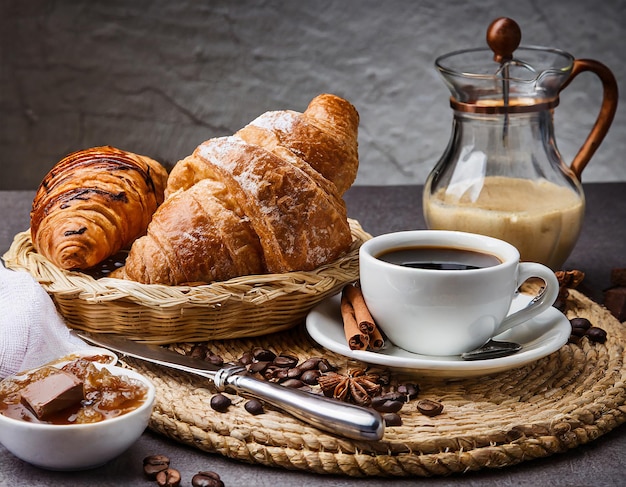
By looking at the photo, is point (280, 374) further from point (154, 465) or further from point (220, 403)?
point (154, 465)

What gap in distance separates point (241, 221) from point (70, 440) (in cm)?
59

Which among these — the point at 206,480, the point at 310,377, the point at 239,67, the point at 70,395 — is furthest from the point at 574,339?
the point at 239,67

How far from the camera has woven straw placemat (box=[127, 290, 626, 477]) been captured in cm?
117

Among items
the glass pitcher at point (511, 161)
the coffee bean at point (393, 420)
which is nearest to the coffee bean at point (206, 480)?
the coffee bean at point (393, 420)

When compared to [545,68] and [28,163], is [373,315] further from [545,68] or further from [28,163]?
[28,163]

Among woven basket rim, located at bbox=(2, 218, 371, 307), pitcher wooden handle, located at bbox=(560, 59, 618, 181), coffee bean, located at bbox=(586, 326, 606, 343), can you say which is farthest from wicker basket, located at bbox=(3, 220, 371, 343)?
pitcher wooden handle, located at bbox=(560, 59, 618, 181)

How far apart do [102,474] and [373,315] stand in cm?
51

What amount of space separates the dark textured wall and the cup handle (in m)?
2.04

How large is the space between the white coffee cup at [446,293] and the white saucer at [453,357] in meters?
0.04

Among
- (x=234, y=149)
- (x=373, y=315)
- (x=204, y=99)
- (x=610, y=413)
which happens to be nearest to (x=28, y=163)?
(x=204, y=99)

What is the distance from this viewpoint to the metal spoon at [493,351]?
1398 millimetres

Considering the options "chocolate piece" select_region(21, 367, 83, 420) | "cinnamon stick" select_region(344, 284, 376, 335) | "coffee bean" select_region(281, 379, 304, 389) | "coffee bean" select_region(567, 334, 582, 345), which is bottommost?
"coffee bean" select_region(567, 334, 582, 345)

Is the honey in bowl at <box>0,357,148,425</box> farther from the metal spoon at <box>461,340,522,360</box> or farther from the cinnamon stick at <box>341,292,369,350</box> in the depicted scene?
the metal spoon at <box>461,340,522,360</box>

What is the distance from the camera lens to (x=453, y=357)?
142 cm
